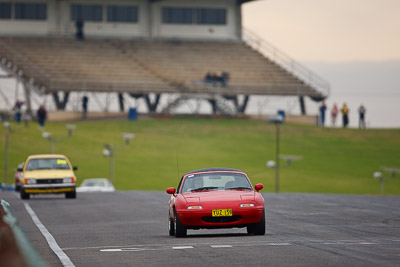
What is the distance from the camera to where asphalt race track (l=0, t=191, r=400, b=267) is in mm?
13969

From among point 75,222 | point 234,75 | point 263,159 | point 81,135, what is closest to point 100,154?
point 81,135

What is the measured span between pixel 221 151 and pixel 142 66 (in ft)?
47.4

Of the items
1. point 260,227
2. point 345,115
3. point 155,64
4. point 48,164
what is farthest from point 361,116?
point 260,227

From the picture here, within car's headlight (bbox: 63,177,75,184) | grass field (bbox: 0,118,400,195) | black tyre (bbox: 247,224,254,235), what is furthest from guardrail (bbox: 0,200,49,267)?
grass field (bbox: 0,118,400,195)

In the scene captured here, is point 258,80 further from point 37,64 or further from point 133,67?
point 37,64

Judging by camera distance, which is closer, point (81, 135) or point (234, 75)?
point (81, 135)

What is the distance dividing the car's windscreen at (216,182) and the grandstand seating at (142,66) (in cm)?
5974

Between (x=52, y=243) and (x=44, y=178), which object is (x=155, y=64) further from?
(x=52, y=243)

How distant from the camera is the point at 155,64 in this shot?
86188 millimetres

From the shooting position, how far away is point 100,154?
72.9 m

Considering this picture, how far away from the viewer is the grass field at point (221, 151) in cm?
6588

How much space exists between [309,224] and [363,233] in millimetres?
3447

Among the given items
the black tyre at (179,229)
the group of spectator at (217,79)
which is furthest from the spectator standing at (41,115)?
the black tyre at (179,229)

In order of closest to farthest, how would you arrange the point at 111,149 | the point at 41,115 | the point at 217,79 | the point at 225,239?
the point at 225,239
the point at 111,149
the point at 41,115
the point at 217,79
